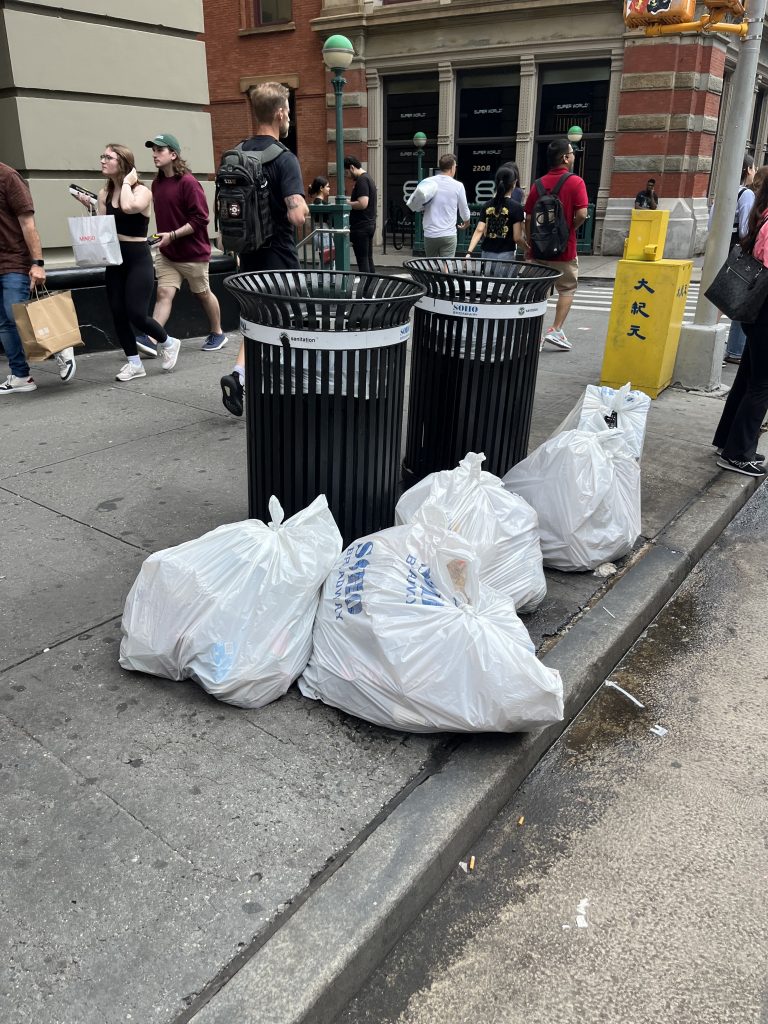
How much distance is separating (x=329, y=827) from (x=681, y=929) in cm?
96

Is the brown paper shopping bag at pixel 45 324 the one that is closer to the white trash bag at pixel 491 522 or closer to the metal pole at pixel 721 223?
the white trash bag at pixel 491 522

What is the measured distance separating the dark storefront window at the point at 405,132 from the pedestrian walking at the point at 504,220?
44.7 ft

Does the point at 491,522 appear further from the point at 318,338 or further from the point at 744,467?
the point at 744,467

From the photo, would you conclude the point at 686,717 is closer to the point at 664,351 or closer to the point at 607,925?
the point at 607,925

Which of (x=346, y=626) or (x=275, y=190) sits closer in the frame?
(x=346, y=626)

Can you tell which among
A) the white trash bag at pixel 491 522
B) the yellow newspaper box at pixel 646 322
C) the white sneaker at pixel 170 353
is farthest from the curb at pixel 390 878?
the white sneaker at pixel 170 353

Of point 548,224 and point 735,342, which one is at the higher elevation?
point 548,224

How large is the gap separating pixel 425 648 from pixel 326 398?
1115mm

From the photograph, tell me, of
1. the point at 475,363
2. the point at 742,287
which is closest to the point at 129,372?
the point at 475,363

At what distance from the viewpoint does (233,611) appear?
2.66m

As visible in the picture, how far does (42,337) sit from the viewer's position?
19.3ft

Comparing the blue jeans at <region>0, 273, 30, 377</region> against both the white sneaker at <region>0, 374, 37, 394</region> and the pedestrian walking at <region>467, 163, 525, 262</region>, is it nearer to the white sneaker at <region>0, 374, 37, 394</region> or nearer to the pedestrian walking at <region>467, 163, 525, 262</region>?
the white sneaker at <region>0, 374, 37, 394</region>

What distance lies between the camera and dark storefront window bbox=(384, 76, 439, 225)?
2181 centimetres

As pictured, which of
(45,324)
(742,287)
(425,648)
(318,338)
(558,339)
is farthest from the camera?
(558,339)
